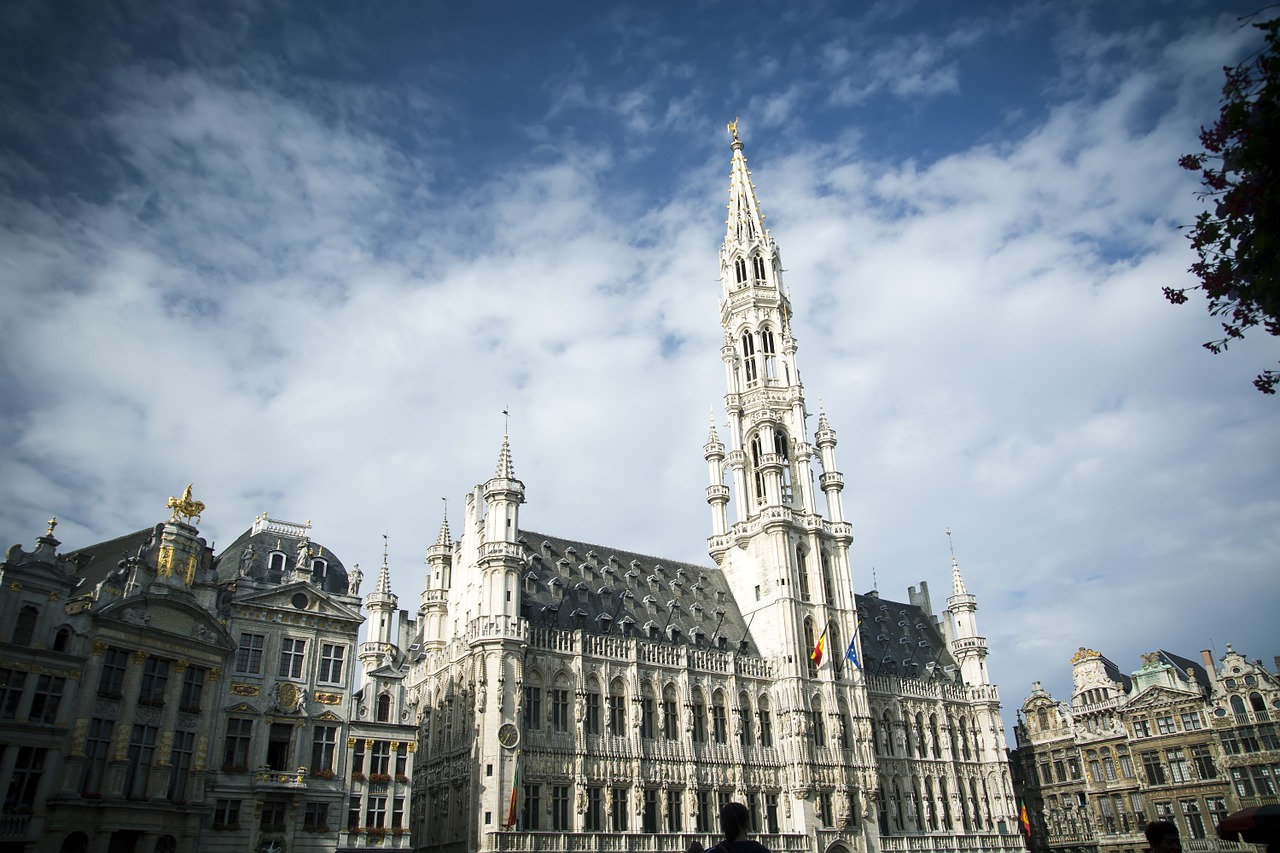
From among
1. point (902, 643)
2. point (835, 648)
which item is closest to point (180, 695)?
point (835, 648)

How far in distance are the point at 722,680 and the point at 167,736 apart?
1301 inches

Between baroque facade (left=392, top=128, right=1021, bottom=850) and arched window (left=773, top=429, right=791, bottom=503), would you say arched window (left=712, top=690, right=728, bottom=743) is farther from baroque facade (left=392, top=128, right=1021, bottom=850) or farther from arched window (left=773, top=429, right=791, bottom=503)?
arched window (left=773, top=429, right=791, bottom=503)

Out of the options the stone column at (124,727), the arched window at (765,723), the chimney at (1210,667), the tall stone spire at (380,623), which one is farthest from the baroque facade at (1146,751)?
the stone column at (124,727)

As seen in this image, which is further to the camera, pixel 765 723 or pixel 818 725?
pixel 818 725

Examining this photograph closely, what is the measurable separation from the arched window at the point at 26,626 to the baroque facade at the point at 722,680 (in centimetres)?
1994

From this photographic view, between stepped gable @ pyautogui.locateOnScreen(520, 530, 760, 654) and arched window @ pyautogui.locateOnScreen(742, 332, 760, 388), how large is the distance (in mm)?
17089

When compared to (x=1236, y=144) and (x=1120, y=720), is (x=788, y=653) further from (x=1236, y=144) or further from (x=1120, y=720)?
(x=1236, y=144)

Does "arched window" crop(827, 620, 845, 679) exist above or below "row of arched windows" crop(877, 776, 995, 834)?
above

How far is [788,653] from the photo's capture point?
62.4 m

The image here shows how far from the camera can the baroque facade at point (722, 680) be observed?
50.6 metres

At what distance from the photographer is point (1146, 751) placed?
7194 centimetres

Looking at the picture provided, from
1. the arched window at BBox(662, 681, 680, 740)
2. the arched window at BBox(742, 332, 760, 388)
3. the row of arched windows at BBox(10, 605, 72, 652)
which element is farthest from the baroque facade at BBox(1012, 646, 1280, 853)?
the row of arched windows at BBox(10, 605, 72, 652)

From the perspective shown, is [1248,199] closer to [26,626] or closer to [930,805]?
[26,626]

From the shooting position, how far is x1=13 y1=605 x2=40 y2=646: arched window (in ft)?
114
